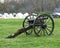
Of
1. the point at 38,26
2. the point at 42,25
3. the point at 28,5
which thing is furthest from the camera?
the point at 28,5

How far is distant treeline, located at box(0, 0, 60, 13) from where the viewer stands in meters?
40.6

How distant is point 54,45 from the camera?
9117mm

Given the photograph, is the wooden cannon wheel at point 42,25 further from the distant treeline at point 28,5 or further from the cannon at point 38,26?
the distant treeline at point 28,5

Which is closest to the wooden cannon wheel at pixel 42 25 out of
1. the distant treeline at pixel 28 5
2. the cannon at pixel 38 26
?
the cannon at pixel 38 26

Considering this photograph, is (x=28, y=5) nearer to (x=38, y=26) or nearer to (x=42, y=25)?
(x=42, y=25)

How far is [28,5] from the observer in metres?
43.2

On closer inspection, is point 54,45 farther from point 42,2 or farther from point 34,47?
point 42,2

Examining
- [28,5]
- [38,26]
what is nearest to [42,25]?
[38,26]

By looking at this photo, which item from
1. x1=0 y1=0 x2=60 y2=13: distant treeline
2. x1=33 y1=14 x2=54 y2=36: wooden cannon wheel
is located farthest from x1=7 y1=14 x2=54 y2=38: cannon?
x1=0 y1=0 x2=60 y2=13: distant treeline

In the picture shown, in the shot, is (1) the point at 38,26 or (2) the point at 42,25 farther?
(2) the point at 42,25

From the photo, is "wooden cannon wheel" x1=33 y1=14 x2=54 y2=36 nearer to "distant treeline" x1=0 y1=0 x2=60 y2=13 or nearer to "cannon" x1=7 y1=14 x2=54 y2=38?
"cannon" x1=7 y1=14 x2=54 y2=38

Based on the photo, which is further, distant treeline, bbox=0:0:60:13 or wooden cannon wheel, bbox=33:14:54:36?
distant treeline, bbox=0:0:60:13

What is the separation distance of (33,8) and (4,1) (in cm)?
540

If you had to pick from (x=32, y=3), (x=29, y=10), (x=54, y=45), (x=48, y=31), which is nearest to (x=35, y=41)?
(x=54, y=45)
